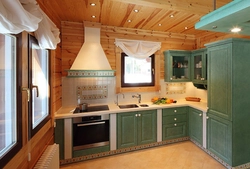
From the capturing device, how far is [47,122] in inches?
77.5

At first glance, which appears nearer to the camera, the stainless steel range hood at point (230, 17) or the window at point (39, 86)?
the stainless steel range hood at point (230, 17)

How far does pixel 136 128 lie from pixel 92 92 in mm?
1210

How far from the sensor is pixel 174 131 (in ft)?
9.94

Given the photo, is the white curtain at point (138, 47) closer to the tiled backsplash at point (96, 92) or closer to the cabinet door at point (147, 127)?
the tiled backsplash at point (96, 92)

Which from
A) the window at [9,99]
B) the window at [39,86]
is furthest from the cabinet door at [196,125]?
the window at [9,99]

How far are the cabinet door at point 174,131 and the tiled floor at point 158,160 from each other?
0.25 m

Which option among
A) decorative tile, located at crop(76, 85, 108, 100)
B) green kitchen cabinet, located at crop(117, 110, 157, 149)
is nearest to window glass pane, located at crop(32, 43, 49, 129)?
decorative tile, located at crop(76, 85, 108, 100)

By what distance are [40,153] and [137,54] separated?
2545 mm

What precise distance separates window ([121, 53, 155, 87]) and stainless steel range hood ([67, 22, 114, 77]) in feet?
1.80

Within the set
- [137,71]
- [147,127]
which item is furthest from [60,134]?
[137,71]

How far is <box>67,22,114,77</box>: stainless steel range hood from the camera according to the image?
2.67m

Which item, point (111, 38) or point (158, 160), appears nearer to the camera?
point (158, 160)

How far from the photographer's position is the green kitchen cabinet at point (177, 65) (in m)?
3.37

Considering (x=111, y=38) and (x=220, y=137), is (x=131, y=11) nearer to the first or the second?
(x=111, y=38)
